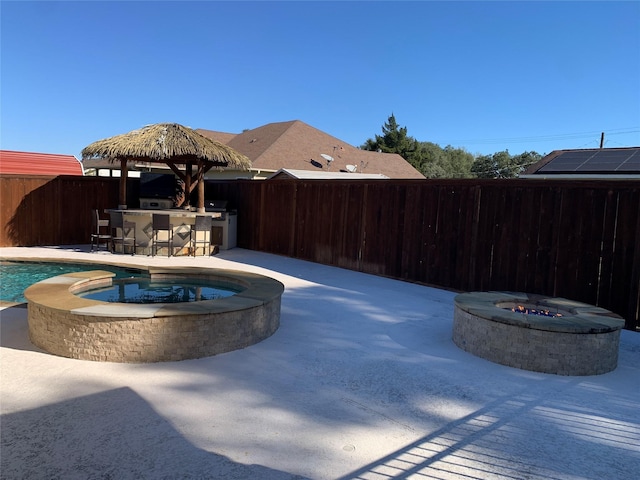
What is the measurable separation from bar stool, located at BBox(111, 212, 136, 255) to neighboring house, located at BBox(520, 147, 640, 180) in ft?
42.8

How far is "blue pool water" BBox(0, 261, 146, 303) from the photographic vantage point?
712 centimetres

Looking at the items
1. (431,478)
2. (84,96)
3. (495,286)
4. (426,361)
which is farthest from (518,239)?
(84,96)

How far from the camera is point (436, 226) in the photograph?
8406mm

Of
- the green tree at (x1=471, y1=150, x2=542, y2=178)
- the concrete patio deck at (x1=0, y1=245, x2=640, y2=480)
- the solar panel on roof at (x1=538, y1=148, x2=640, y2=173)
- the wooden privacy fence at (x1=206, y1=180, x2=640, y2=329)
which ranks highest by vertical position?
the green tree at (x1=471, y1=150, x2=542, y2=178)

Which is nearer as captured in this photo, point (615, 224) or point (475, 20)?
point (615, 224)

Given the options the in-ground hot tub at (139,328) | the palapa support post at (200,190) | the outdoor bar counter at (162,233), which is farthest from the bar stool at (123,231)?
the in-ground hot tub at (139,328)

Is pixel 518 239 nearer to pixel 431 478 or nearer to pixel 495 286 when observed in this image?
pixel 495 286

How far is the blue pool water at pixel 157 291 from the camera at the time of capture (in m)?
6.21

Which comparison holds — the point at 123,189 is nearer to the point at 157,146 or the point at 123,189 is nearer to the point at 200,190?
the point at 157,146

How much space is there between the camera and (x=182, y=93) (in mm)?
22938

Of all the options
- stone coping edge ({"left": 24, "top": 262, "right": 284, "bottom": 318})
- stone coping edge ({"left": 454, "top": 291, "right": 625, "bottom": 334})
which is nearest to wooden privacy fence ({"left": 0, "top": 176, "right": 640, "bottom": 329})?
stone coping edge ({"left": 454, "top": 291, "right": 625, "bottom": 334})

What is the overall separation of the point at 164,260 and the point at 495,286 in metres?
7.33

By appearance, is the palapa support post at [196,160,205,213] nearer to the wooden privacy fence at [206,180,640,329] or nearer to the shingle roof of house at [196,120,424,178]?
the wooden privacy fence at [206,180,640,329]

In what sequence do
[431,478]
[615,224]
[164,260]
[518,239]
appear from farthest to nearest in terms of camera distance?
[164,260]
[518,239]
[615,224]
[431,478]
